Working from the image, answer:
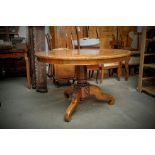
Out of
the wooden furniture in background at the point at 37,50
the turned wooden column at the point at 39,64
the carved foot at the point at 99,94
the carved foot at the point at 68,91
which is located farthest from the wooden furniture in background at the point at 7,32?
the carved foot at the point at 99,94

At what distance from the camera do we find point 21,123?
1.89m

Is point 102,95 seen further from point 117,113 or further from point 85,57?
point 85,57

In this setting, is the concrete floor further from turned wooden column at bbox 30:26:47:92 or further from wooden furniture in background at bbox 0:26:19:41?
wooden furniture in background at bbox 0:26:19:41

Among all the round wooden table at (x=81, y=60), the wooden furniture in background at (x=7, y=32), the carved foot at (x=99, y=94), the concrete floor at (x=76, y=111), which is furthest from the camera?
the wooden furniture in background at (x=7, y=32)

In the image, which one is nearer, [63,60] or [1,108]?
[63,60]

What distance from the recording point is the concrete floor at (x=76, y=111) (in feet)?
6.14

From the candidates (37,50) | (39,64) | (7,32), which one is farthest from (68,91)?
(7,32)

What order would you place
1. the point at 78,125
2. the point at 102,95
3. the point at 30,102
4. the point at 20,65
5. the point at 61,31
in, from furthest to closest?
the point at 20,65 < the point at 61,31 < the point at 30,102 < the point at 102,95 < the point at 78,125

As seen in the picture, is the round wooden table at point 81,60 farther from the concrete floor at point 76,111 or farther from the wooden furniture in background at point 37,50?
the wooden furniture in background at point 37,50

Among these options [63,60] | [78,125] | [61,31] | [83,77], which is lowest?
[78,125]

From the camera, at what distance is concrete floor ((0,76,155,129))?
187cm

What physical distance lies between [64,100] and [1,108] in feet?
2.57

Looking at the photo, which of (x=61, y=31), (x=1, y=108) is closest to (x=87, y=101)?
(x=1, y=108)

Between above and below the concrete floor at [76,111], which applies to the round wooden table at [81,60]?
above
